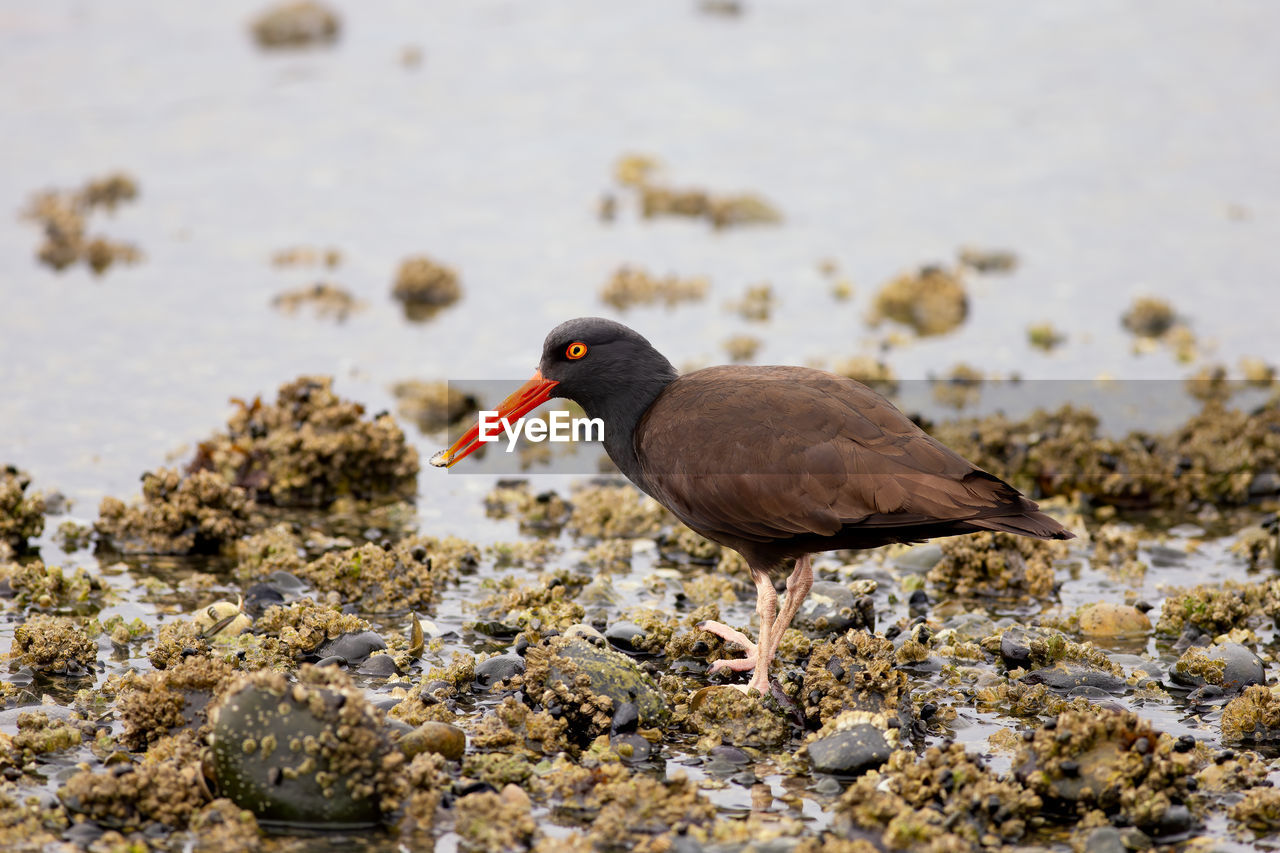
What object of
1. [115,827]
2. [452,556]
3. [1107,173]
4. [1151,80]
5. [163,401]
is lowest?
[115,827]

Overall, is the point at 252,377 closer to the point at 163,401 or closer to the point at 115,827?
the point at 163,401

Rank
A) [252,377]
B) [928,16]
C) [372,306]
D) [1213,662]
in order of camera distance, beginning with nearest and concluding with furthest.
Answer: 1. [1213,662]
2. [252,377]
3. [372,306]
4. [928,16]

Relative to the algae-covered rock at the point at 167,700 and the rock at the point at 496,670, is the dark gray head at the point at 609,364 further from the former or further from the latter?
the algae-covered rock at the point at 167,700

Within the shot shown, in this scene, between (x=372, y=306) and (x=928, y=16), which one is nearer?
(x=372, y=306)

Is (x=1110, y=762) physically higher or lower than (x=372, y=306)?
lower

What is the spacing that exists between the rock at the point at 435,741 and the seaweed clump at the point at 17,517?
4.14 metres

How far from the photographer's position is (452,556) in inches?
370

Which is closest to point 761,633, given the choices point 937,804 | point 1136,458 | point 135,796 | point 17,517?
point 937,804

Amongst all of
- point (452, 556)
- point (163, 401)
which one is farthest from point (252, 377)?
point (452, 556)

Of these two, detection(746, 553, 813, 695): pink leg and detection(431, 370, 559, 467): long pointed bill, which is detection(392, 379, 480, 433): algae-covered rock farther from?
detection(746, 553, 813, 695): pink leg

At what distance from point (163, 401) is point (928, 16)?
20.2 metres

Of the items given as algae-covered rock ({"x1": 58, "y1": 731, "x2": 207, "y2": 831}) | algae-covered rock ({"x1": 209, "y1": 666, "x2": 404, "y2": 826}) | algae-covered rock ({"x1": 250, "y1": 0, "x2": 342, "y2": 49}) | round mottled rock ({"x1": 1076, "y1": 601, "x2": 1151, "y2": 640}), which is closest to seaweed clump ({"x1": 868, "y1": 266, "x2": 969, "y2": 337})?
round mottled rock ({"x1": 1076, "y1": 601, "x2": 1151, "y2": 640})

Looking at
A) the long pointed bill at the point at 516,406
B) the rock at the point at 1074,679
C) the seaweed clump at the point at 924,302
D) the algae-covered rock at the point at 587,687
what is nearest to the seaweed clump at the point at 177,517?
the long pointed bill at the point at 516,406

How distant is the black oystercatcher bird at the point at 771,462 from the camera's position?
7.11 meters
